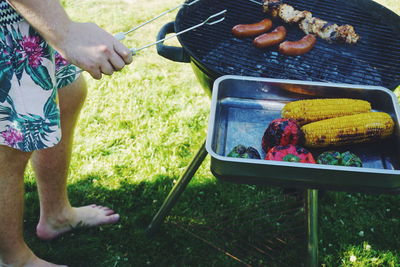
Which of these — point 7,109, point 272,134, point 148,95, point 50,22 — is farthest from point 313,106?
point 148,95

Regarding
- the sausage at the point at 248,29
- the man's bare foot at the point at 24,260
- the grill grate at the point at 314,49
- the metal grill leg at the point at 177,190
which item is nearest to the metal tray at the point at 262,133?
the grill grate at the point at 314,49

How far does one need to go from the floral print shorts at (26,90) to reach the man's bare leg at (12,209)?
148mm

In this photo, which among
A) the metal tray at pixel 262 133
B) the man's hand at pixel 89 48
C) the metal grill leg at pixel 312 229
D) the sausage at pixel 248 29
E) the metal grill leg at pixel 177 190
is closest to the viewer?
the metal tray at pixel 262 133

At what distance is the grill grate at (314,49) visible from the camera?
2.03 metres

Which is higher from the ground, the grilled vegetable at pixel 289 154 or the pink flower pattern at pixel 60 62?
the grilled vegetable at pixel 289 154

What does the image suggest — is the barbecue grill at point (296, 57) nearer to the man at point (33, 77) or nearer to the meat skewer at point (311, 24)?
the meat skewer at point (311, 24)

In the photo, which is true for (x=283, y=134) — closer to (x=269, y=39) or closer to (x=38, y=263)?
(x=269, y=39)

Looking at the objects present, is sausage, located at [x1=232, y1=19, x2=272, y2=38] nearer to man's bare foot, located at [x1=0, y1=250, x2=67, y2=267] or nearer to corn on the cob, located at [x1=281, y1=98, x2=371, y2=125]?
corn on the cob, located at [x1=281, y1=98, x2=371, y2=125]

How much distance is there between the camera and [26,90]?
5.15 feet

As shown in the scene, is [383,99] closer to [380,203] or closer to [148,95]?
[380,203]

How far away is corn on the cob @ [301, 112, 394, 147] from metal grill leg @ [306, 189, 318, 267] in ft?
1.62

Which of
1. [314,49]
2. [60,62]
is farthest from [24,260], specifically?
[314,49]

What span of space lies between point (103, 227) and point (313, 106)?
5.33 feet

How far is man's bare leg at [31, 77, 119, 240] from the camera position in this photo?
210cm
